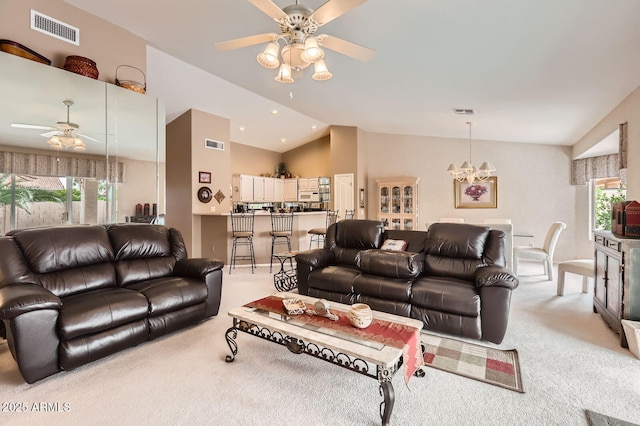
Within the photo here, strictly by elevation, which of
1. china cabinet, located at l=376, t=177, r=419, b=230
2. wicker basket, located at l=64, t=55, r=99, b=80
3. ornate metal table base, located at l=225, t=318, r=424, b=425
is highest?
wicker basket, located at l=64, t=55, r=99, b=80

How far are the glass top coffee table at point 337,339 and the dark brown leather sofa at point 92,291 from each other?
0.71 m

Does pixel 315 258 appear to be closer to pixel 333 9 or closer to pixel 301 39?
pixel 301 39

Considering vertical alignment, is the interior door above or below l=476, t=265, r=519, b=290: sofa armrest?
above

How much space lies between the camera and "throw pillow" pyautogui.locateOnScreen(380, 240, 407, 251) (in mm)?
3546

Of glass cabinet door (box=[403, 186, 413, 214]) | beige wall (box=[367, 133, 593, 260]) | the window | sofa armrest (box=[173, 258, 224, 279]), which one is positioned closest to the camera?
sofa armrest (box=[173, 258, 224, 279])

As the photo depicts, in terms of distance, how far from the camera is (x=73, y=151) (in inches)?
134

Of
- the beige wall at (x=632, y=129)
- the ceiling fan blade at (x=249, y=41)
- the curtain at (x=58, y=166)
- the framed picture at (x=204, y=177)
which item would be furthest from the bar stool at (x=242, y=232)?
the beige wall at (x=632, y=129)

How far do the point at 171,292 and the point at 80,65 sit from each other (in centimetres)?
275

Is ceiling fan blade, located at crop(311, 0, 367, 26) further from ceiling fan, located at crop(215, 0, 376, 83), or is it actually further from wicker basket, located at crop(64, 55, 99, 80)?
wicker basket, located at crop(64, 55, 99, 80)

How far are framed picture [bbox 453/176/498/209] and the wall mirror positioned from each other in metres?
6.31

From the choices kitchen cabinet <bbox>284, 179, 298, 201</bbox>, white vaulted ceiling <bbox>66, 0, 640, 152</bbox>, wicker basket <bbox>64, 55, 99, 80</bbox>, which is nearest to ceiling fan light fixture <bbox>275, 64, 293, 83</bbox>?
white vaulted ceiling <bbox>66, 0, 640, 152</bbox>

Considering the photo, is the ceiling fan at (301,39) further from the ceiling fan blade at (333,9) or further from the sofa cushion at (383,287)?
the sofa cushion at (383,287)

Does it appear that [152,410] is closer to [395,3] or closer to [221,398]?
[221,398]

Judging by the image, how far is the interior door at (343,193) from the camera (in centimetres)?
745
